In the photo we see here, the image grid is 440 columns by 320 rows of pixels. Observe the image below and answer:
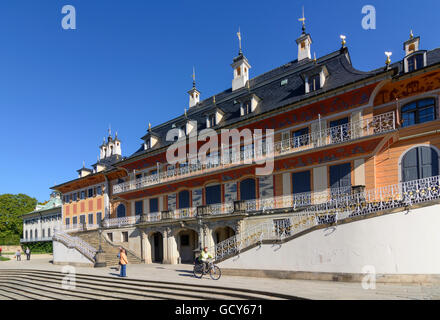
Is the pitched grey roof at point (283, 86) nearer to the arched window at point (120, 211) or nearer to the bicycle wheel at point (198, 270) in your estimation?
the arched window at point (120, 211)

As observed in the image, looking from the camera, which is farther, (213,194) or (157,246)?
(157,246)

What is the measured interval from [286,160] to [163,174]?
12034 mm

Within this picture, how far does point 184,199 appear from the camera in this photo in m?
26.8

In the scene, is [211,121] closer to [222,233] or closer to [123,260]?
[222,233]

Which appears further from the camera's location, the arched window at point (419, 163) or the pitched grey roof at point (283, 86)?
the pitched grey roof at point (283, 86)

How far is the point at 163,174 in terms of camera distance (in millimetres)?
28156

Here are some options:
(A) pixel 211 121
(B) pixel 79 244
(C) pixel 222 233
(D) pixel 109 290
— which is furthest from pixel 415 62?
(B) pixel 79 244

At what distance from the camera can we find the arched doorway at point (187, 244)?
2696 cm

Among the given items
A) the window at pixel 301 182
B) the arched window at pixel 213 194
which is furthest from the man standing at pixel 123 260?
the window at pixel 301 182

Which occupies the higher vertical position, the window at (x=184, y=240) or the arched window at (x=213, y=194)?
the arched window at (x=213, y=194)

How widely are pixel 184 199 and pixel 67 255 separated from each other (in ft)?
38.4

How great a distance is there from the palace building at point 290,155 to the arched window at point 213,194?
0.08 metres

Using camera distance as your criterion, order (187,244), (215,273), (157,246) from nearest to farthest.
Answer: (215,273) < (187,244) < (157,246)
